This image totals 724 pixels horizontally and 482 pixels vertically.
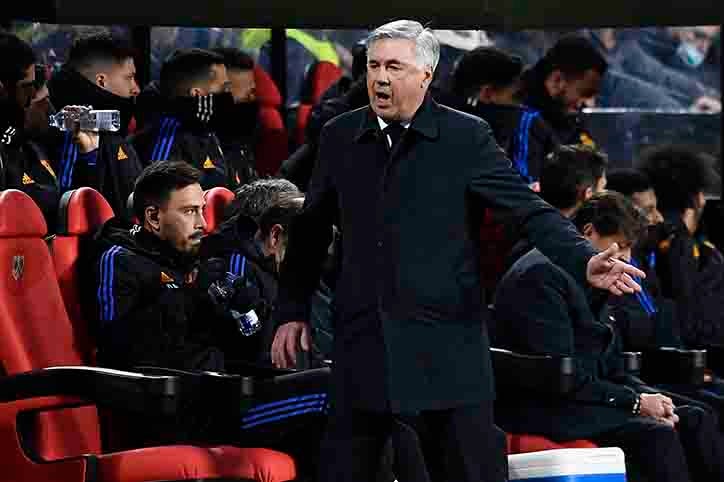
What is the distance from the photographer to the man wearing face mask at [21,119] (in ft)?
19.0

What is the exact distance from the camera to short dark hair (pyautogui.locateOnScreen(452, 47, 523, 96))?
7332 mm

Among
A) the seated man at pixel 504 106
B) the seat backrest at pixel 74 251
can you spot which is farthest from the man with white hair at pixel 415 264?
the seated man at pixel 504 106

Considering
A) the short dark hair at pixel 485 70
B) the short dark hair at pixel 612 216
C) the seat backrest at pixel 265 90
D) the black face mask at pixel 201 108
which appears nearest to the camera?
the short dark hair at pixel 612 216

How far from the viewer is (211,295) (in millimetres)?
4988

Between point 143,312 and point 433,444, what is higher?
point 143,312

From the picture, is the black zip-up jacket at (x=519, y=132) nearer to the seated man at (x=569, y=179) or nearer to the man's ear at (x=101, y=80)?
the seated man at (x=569, y=179)

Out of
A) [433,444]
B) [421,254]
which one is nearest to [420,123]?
[421,254]

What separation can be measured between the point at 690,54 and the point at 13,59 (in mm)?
7011

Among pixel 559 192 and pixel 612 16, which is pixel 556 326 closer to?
pixel 559 192

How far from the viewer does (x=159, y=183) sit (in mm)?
5250

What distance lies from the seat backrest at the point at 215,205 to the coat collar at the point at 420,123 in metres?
1.23

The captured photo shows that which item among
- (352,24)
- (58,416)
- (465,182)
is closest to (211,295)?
(58,416)

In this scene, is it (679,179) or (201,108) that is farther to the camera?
(679,179)

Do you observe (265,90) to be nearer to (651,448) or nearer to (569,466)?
(651,448)
